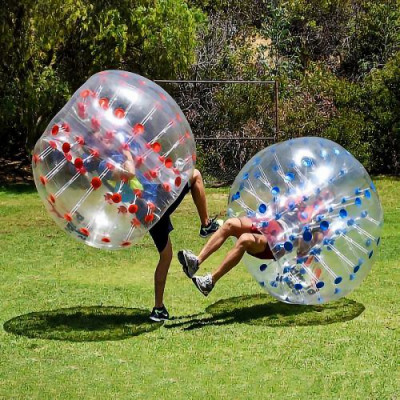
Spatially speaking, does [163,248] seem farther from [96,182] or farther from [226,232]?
[96,182]

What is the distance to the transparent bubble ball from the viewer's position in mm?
6035

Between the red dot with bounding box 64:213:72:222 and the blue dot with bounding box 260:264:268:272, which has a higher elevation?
the red dot with bounding box 64:213:72:222

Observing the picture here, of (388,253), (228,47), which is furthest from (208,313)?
(228,47)

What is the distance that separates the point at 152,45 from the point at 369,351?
9.66 meters

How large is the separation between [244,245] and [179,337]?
0.80 m

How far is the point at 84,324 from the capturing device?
21.0ft

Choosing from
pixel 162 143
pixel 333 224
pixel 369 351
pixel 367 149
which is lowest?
pixel 367 149

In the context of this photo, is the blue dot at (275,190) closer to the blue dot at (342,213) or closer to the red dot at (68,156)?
the blue dot at (342,213)

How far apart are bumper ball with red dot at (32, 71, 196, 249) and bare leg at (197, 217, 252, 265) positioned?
45 centimetres

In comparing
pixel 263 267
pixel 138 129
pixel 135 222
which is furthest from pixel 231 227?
pixel 138 129

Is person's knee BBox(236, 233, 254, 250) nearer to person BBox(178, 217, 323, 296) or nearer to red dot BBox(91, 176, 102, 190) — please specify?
person BBox(178, 217, 323, 296)

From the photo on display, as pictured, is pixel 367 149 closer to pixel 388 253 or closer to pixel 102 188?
pixel 388 253

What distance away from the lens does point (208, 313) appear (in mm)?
6660

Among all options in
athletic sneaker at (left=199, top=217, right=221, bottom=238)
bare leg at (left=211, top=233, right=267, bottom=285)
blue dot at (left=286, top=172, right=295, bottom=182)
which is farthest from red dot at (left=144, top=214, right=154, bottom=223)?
blue dot at (left=286, top=172, right=295, bottom=182)
